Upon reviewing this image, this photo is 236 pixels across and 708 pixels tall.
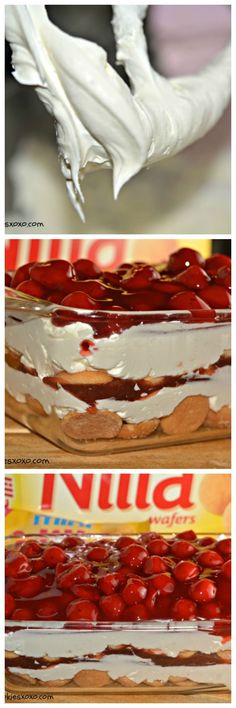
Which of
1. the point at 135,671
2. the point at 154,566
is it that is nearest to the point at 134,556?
the point at 154,566

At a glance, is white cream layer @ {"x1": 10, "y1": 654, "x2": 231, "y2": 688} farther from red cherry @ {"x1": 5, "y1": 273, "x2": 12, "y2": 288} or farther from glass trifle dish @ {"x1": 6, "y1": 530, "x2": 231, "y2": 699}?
red cherry @ {"x1": 5, "y1": 273, "x2": 12, "y2": 288}

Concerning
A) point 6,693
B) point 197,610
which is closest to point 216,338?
point 197,610

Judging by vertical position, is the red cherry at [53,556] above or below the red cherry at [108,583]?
above

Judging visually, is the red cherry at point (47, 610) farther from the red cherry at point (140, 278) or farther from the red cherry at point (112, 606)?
the red cherry at point (140, 278)

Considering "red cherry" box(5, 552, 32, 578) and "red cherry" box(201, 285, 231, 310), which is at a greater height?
"red cherry" box(201, 285, 231, 310)

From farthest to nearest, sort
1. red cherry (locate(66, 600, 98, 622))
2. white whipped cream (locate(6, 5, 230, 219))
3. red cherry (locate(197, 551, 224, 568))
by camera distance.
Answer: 1. red cherry (locate(197, 551, 224, 568))
2. red cherry (locate(66, 600, 98, 622))
3. white whipped cream (locate(6, 5, 230, 219))

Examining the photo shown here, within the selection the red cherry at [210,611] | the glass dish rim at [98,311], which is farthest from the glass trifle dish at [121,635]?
the glass dish rim at [98,311]

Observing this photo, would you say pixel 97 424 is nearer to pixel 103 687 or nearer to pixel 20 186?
pixel 103 687

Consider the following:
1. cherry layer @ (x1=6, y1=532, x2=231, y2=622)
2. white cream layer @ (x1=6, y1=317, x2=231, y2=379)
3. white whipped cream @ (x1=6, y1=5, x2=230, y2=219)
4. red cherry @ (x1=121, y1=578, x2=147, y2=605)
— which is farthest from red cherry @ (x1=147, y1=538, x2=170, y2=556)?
white whipped cream @ (x1=6, y1=5, x2=230, y2=219)
